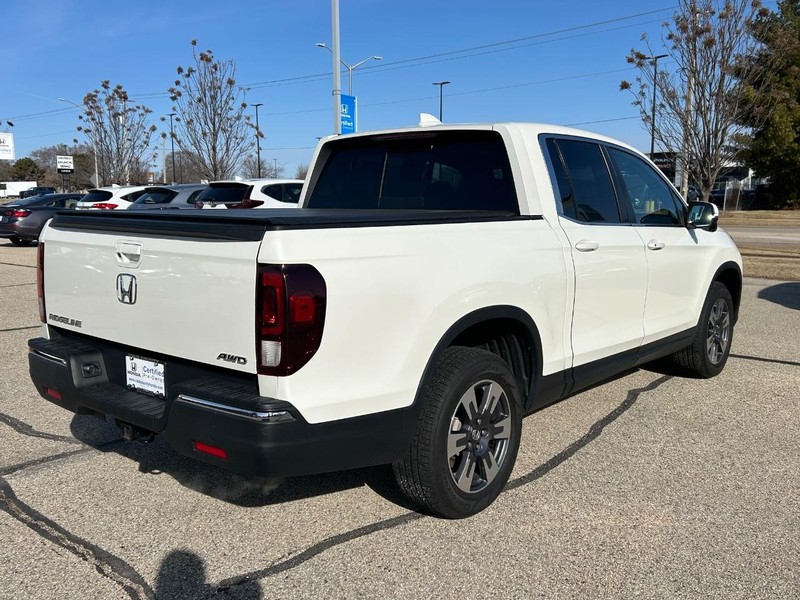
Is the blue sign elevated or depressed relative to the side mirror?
elevated

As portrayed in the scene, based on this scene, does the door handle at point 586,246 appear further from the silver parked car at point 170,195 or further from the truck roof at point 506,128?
the silver parked car at point 170,195

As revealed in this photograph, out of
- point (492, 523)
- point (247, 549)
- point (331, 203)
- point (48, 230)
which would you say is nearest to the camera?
point (247, 549)

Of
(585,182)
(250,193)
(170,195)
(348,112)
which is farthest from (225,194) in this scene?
(585,182)

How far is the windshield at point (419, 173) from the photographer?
4.03 metres

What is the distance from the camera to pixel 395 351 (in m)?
2.87

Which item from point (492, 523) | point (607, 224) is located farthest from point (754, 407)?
point (492, 523)

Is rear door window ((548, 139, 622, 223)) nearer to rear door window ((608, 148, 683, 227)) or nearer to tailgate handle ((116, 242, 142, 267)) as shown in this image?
rear door window ((608, 148, 683, 227))

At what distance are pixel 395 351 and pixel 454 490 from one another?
0.81 meters

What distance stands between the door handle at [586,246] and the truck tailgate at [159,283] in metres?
2.02

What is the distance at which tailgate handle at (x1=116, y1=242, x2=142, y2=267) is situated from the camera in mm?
3051

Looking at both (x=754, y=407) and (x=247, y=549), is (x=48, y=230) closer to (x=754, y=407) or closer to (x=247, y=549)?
(x=247, y=549)

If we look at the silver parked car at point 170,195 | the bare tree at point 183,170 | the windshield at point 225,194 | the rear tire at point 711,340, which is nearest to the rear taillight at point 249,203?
the windshield at point 225,194

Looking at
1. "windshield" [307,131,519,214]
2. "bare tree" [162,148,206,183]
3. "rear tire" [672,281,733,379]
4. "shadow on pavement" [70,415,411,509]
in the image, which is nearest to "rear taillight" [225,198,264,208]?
"windshield" [307,131,519,214]

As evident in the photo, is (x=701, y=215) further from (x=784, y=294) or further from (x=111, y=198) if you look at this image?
(x=111, y=198)
